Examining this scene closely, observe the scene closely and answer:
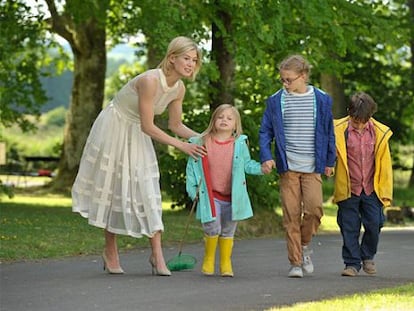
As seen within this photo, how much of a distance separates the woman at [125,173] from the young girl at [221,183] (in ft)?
0.79

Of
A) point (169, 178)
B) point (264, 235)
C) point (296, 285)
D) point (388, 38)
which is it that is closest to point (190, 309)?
point (296, 285)

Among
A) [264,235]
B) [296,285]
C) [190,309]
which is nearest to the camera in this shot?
[190,309]

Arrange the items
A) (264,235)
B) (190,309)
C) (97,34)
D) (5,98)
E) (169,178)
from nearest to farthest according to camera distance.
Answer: (190,309) < (264,235) < (169,178) < (5,98) < (97,34)

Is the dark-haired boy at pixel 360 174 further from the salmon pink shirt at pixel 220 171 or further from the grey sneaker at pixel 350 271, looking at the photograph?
the salmon pink shirt at pixel 220 171

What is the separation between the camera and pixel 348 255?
1138 centimetres

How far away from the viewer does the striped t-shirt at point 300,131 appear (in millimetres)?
10820

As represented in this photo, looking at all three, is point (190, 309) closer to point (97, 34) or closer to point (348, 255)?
A: point (348, 255)

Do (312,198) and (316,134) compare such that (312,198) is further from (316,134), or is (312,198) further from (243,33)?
(243,33)

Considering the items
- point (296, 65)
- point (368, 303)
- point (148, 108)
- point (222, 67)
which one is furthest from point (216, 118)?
point (222, 67)

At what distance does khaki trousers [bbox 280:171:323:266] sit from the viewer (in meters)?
10.9

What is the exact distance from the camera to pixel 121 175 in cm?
1086

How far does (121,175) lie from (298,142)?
1548mm

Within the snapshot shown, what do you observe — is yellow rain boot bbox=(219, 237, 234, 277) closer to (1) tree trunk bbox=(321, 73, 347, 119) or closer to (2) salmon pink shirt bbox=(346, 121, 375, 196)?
(2) salmon pink shirt bbox=(346, 121, 375, 196)

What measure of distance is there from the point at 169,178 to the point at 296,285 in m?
11.3
